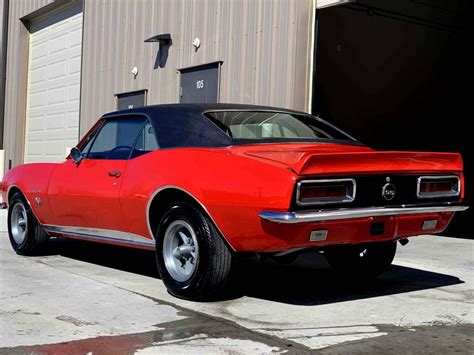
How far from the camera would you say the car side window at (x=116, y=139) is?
528cm

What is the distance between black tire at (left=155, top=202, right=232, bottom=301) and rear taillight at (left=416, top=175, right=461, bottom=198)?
1.40 m

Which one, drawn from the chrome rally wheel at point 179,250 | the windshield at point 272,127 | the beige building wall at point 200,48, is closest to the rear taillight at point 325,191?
the windshield at point 272,127

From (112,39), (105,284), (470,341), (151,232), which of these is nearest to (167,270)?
(151,232)

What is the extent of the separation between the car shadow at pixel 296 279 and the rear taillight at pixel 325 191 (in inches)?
33.7

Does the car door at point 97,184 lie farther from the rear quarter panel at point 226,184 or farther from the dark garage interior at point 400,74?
the dark garage interior at point 400,74

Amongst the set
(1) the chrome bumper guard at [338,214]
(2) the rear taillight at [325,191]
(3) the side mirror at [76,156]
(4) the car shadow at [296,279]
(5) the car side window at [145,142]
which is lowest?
(4) the car shadow at [296,279]

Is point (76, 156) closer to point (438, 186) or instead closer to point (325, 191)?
point (325, 191)

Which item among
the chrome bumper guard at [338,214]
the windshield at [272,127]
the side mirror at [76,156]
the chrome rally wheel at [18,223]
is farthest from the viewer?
the chrome rally wheel at [18,223]

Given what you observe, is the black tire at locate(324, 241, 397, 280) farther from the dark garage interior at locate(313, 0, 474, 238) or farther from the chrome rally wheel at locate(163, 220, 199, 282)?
the dark garage interior at locate(313, 0, 474, 238)

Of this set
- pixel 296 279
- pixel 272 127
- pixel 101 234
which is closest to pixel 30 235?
pixel 101 234

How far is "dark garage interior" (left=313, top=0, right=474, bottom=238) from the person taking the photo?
10023mm

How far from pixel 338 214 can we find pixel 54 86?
1415 cm

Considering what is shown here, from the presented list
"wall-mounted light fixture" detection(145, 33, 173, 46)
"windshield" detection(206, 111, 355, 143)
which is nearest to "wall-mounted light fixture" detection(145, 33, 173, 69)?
"wall-mounted light fixture" detection(145, 33, 173, 46)

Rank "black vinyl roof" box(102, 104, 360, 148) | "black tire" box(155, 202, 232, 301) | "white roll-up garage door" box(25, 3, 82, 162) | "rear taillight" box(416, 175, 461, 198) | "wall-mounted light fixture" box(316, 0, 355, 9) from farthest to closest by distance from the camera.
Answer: "white roll-up garage door" box(25, 3, 82, 162)
"wall-mounted light fixture" box(316, 0, 355, 9)
"black vinyl roof" box(102, 104, 360, 148)
"rear taillight" box(416, 175, 461, 198)
"black tire" box(155, 202, 232, 301)
